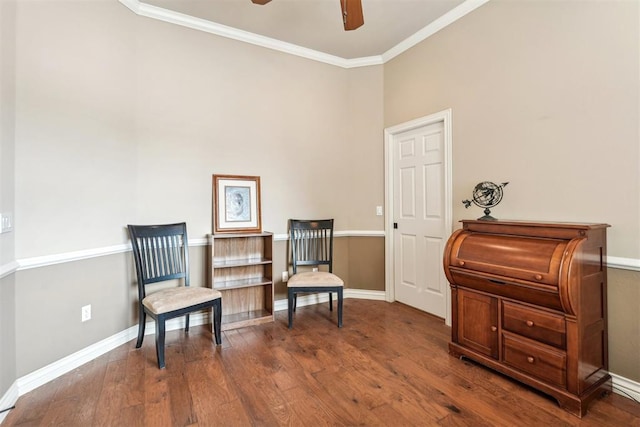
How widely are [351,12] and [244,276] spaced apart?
2561 mm

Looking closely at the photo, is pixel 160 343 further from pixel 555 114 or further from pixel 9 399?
pixel 555 114

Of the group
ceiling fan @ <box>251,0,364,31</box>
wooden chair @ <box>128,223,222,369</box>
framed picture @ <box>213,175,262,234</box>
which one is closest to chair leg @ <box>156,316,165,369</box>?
wooden chair @ <box>128,223,222,369</box>

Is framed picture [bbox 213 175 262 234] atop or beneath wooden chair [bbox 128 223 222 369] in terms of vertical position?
atop

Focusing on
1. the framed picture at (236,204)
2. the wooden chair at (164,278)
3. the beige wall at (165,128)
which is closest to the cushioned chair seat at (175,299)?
the wooden chair at (164,278)

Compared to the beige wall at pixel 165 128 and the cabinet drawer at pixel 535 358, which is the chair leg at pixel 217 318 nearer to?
the beige wall at pixel 165 128

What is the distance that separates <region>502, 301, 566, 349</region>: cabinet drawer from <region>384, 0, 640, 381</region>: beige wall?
1.57 ft

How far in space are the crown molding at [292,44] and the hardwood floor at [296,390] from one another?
116 inches

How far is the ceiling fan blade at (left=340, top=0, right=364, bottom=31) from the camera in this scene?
6.51ft

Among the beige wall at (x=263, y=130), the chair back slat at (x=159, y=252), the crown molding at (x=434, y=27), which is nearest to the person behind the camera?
the beige wall at (x=263, y=130)

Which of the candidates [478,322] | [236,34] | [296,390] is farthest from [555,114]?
[236,34]

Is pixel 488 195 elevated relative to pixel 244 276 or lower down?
elevated

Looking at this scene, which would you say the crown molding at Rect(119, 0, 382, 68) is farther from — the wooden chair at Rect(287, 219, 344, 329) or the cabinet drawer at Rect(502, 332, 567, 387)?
the cabinet drawer at Rect(502, 332, 567, 387)

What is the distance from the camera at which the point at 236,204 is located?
322 cm

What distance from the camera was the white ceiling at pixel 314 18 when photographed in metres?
2.78
